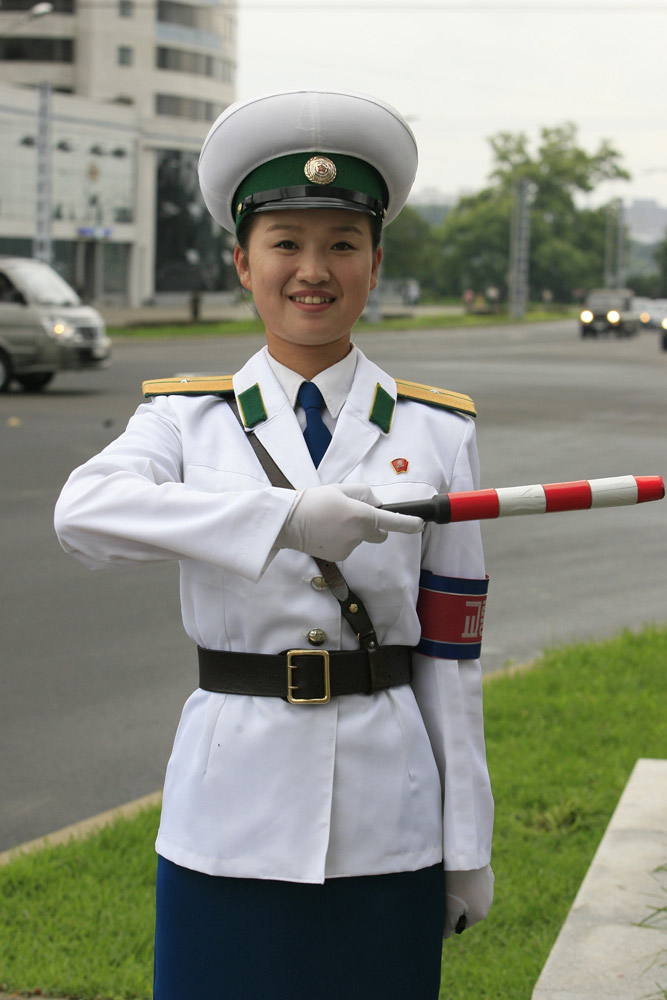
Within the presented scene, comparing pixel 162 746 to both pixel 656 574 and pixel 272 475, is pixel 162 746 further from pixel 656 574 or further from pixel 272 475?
pixel 656 574

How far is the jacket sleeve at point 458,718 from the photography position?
82.4 inches

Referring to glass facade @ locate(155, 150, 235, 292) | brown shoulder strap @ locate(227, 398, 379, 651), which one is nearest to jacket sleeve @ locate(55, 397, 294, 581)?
brown shoulder strap @ locate(227, 398, 379, 651)

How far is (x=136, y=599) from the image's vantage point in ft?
24.3

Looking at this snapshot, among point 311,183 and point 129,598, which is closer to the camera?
point 311,183

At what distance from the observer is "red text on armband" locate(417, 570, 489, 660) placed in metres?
2.13

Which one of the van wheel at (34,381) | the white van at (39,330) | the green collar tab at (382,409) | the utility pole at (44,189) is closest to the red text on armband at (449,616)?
the green collar tab at (382,409)

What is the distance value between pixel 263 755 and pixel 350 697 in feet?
0.51

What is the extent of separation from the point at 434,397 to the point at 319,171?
0.44 meters

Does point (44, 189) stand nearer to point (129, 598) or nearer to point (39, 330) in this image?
point (39, 330)

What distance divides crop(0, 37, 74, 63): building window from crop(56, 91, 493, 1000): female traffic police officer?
220 feet

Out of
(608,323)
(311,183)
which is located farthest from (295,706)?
(608,323)

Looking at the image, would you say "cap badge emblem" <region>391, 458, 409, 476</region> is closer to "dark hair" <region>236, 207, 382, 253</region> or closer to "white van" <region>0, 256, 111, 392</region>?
"dark hair" <region>236, 207, 382, 253</region>

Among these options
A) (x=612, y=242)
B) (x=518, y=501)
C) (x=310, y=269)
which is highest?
(x=612, y=242)

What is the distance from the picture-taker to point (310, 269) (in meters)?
2.03
